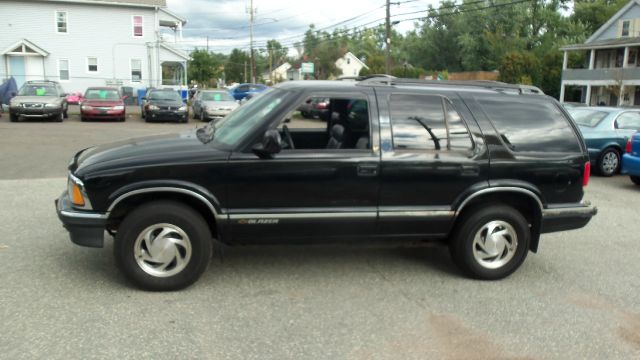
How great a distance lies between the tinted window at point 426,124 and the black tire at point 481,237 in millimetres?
669

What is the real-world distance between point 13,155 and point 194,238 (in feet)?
33.1

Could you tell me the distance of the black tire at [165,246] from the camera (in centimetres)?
454

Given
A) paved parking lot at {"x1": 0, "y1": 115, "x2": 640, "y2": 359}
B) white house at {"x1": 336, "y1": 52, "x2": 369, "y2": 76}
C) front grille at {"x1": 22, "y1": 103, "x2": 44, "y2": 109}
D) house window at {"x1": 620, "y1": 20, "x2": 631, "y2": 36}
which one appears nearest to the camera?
paved parking lot at {"x1": 0, "y1": 115, "x2": 640, "y2": 359}

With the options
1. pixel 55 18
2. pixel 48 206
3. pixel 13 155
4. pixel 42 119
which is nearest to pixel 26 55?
pixel 55 18

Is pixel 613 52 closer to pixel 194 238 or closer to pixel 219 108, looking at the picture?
pixel 219 108

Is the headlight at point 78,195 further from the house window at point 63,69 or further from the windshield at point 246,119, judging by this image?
the house window at point 63,69

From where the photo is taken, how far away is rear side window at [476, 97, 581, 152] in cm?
517

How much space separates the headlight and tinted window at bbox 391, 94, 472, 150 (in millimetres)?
2602

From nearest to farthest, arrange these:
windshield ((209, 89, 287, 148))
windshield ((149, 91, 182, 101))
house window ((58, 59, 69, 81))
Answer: windshield ((209, 89, 287, 148)), windshield ((149, 91, 182, 101)), house window ((58, 59, 69, 81))

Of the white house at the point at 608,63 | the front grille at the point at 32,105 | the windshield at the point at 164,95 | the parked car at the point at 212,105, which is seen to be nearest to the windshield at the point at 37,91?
the front grille at the point at 32,105

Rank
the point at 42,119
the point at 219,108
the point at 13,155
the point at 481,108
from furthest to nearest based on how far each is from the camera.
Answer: the point at 219,108, the point at 42,119, the point at 13,155, the point at 481,108

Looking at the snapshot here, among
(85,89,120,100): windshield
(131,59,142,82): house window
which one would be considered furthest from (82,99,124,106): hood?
(131,59,142,82): house window

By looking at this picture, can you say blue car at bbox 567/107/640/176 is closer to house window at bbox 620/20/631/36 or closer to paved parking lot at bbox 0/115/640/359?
paved parking lot at bbox 0/115/640/359

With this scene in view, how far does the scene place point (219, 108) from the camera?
23.8m
